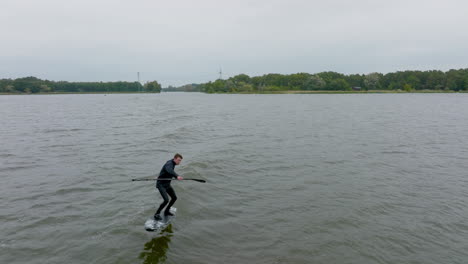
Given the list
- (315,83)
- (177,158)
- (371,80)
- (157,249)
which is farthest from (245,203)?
(371,80)

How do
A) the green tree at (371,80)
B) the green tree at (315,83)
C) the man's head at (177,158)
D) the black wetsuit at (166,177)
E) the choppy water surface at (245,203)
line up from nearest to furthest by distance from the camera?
the choppy water surface at (245,203) → the black wetsuit at (166,177) → the man's head at (177,158) → the green tree at (371,80) → the green tree at (315,83)

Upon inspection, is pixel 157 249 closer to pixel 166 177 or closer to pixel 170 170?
pixel 166 177

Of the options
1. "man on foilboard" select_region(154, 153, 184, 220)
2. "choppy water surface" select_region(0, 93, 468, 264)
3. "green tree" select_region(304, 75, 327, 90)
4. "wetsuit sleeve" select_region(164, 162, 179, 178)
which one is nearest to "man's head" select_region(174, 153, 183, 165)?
"man on foilboard" select_region(154, 153, 184, 220)

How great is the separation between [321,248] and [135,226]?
7079mm

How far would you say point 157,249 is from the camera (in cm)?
1017

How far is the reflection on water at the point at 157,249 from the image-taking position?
31.4 feet

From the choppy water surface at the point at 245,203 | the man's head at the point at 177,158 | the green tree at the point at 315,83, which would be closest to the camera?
the choppy water surface at the point at 245,203

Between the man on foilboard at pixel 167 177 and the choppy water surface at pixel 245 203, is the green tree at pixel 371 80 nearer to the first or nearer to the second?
the choppy water surface at pixel 245 203

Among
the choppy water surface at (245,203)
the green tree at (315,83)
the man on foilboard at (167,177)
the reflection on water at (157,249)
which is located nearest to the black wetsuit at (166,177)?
the man on foilboard at (167,177)

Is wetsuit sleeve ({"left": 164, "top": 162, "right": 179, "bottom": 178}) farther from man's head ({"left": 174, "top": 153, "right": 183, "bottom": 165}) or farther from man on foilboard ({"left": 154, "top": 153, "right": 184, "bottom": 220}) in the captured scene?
man's head ({"left": 174, "top": 153, "right": 183, "bottom": 165})

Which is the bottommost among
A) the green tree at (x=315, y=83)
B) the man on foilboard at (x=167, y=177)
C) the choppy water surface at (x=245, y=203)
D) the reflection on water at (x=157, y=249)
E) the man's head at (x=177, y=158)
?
the reflection on water at (x=157, y=249)

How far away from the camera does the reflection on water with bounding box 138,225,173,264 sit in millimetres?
9578

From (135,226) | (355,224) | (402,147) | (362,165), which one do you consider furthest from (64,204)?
(402,147)

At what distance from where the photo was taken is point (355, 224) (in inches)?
Result: 462
